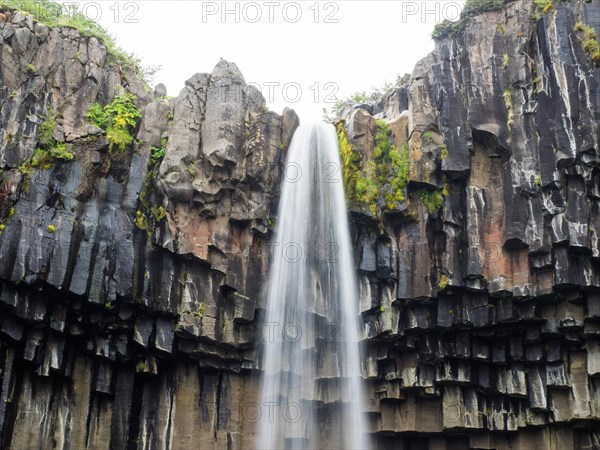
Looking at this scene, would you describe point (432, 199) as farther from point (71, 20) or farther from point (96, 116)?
point (71, 20)

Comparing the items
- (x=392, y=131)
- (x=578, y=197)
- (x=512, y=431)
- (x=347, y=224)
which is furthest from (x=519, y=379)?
(x=392, y=131)

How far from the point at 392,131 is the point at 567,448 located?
32.3ft

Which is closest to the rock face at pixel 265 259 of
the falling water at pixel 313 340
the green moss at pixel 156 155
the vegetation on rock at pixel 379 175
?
the green moss at pixel 156 155

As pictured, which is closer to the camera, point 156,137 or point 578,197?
point 578,197

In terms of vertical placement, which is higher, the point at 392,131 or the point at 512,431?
the point at 392,131

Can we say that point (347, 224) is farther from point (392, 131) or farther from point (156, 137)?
point (156, 137)

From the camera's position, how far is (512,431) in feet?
58.5

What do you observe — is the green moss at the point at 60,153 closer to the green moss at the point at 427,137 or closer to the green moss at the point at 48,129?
the green moss at the point at 48,129

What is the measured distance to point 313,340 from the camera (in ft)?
62.2

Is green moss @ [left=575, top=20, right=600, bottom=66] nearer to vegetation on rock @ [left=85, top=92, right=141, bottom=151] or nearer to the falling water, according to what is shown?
the falling water

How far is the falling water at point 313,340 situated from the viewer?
18.8 m

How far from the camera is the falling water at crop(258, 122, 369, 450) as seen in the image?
1877 cm

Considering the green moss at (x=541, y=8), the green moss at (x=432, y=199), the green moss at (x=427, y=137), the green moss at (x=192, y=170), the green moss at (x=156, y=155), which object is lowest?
the green moss at (x=432, y=199)

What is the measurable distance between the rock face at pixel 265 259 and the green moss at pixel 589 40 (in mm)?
265
